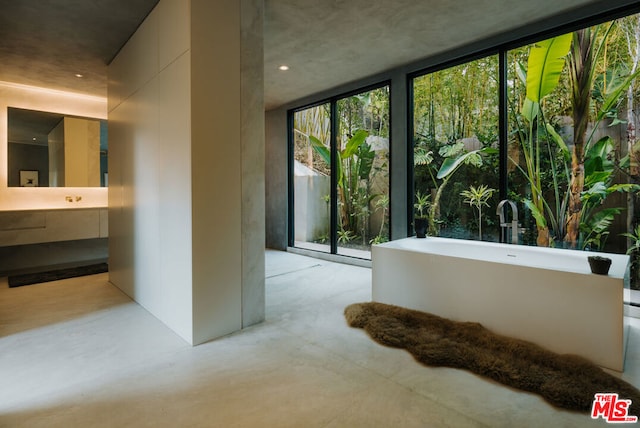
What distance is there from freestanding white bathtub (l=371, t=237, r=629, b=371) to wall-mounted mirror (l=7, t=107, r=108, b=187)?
4644 millimetres

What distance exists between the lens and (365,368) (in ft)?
6.54

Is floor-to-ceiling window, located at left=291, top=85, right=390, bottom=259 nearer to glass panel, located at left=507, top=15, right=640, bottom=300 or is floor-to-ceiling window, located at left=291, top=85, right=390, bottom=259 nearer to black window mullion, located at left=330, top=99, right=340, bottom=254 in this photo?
black window mullion, located at left=330, top=99, right=340, bottom=254

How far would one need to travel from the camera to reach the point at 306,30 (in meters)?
3.34

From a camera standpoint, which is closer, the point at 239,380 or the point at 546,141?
the point at 239,380

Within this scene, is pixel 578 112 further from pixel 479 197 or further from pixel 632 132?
pixel 479 197

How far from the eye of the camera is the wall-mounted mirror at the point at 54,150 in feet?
15.0

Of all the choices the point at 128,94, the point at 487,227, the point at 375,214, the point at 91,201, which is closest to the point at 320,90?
the point at 375,214

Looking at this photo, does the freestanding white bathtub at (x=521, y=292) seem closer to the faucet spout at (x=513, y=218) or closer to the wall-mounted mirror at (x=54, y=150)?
the faucet spout at (x=513, y=218)

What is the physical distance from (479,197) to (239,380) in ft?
10.3

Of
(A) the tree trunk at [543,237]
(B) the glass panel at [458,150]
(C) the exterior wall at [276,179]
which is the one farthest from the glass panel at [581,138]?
(C) the exterior wall at [276,179]

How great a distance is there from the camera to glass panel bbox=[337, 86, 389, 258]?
4.68 m

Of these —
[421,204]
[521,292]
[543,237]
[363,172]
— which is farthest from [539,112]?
[363,172]

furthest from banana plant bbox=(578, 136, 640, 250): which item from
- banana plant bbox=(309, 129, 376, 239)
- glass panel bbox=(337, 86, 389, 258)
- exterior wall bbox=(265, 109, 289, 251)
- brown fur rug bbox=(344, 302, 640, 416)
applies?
exterior wall bbox=(265, 109, 289, 251)

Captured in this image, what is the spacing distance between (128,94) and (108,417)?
2932 mm
